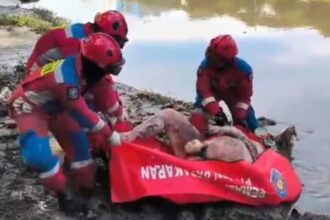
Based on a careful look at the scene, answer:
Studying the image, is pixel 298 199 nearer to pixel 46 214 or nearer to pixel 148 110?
pixel 46 214

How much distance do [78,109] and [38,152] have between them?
1.44ft

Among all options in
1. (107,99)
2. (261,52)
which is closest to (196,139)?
(107,99)

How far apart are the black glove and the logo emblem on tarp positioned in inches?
66.5

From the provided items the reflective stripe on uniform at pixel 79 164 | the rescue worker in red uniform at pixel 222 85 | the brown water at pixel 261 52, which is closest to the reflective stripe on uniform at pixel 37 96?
the reflective stripe on uniform at pixel 79 164

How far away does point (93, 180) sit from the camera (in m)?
5.81

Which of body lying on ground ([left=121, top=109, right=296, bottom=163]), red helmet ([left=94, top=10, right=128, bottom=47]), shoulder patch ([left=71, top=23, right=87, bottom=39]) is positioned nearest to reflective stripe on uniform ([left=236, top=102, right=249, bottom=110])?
body lying on ground ([left=121, top=109, right=296, bottom=163])

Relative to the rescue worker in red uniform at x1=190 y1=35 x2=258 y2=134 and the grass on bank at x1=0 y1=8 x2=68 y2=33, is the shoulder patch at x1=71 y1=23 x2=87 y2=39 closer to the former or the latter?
the rescue worker in red uniform at x1=190 y1=35 x2=258 y2=134

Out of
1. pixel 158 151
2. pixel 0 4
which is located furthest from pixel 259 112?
pixel 0 4

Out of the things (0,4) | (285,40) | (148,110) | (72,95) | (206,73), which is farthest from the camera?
(0,4)

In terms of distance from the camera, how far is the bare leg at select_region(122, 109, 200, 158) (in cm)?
598

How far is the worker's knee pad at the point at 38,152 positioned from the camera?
531cm

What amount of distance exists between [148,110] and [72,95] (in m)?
3.55

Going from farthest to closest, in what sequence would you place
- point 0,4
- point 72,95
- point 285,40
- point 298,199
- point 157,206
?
point 0,4
point 285,40
point 298,199
point 157,206
point 72,95

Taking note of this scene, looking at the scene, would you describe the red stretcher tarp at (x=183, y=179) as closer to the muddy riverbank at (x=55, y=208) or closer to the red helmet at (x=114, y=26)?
the muddy riverbank at (x=55, y=208)
